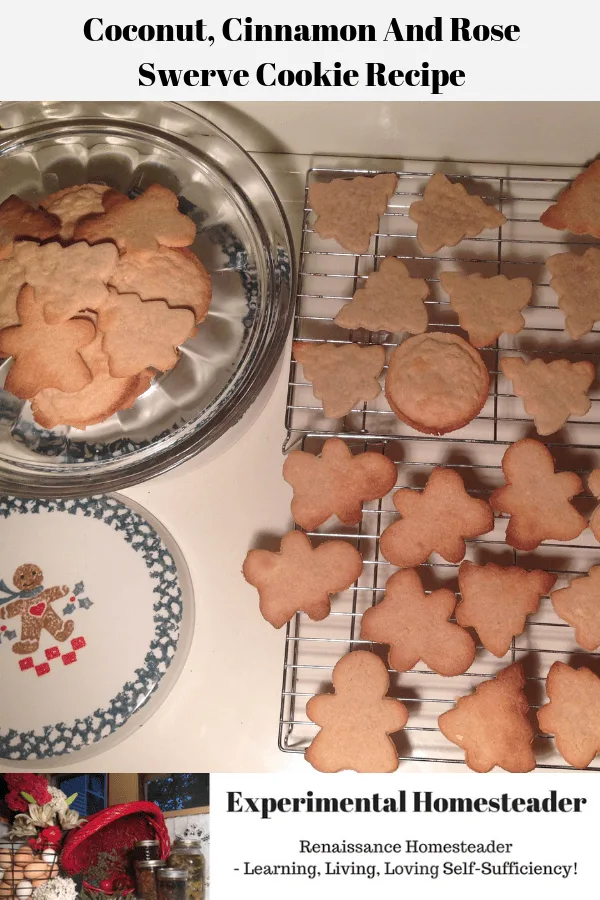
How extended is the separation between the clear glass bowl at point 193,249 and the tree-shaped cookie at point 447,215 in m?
0.17

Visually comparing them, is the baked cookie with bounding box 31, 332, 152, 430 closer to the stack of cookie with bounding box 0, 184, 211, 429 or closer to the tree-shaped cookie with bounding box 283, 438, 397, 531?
the stack of cookie with bounding box 0, 184, 211, 429

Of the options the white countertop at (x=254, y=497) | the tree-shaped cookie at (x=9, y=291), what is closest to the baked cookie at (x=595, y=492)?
the white countertop at (x=254, y=497)

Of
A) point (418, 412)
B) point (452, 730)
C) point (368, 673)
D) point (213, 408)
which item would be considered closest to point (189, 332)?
point (213, 408)

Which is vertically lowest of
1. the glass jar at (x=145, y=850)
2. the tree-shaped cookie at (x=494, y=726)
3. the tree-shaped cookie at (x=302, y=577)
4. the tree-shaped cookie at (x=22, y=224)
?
the glass jar at (x=145, y=850)

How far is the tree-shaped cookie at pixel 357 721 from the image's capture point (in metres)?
0.86

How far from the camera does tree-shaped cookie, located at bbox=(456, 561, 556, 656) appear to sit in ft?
2.87

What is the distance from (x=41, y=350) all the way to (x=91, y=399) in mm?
78

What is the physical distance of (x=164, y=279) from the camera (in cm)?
90

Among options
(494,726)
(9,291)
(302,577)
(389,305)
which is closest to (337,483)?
(302,577)

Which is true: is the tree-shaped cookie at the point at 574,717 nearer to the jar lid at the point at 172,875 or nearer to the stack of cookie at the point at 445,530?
the stack of cookie at the point at 445,530

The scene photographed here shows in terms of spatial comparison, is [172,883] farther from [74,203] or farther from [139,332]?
[74,203]

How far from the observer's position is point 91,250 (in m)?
0.88

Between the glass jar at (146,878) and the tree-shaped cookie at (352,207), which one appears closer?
the glass jar at (146,878)
